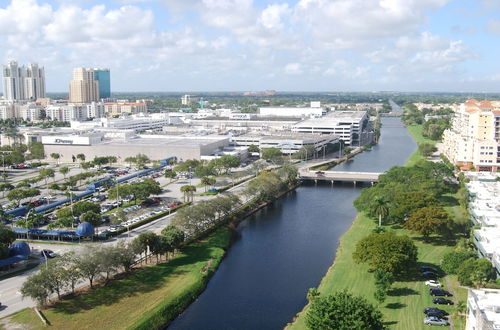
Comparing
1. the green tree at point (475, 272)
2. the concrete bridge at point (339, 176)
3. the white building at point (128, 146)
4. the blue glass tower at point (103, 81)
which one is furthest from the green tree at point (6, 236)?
the blue glass tower at point (103, 81)

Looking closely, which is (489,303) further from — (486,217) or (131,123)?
(131,123)

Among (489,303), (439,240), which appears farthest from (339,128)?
(489,303)

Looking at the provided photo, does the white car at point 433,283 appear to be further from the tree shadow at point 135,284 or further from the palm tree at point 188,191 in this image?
the palm tree at point 188,191

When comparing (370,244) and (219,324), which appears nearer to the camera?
(219,324)

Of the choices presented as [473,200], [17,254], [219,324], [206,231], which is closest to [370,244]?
[219,324]

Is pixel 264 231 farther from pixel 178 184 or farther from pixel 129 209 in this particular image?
pixel 178 184

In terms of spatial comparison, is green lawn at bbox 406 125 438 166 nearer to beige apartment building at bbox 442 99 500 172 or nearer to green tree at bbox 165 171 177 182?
beige apartment building at bbox 442 99 500 172

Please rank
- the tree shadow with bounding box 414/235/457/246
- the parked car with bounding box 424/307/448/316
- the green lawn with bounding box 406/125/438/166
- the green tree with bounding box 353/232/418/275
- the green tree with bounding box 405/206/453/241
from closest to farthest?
the parked car with bounding box 424/307/448/316 < the green tree with bounding box 353/232/418/275 < the green tree with bounding box 405/206/453/241 < the tree shadow with bounding box 414/235/457/246 < the green lawn with bounding box 406/125/438/166

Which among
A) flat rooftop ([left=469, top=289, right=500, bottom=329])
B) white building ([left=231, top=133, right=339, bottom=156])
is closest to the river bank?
flat rooftop ([left=469, top=289, right=500, bottom=329])
